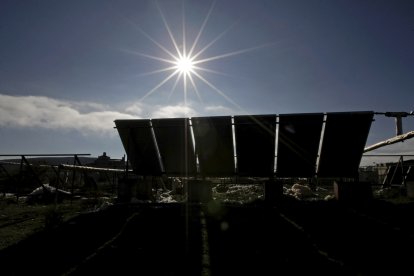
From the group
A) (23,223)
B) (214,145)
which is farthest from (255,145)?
(23,223)

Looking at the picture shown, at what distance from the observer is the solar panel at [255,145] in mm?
10133

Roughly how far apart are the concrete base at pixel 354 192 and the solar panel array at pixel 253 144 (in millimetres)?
815

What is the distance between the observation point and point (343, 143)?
9.91 metres

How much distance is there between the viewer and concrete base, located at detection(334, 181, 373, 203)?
9234 millimetres

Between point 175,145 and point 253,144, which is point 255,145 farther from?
point 175,145

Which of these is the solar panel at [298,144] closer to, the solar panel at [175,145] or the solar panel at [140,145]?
the solar panel at [175,145]

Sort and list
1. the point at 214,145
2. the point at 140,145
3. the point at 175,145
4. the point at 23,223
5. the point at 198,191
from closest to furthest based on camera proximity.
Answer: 1. the point at 23,223
2. the point at 198,191
3. the point at 214,145
4. the point at 175,145
5. the point at 140,145

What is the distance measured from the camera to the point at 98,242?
250 inches

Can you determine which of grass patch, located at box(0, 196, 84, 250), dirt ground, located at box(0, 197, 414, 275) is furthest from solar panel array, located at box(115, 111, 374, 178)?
grass patch, located at box(0, 196, 84, 250)

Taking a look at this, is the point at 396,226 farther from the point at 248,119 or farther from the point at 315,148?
the point at 248,119

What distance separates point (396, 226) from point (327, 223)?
1444 millimetres

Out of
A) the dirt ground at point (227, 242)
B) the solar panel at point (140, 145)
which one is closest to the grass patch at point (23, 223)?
the dirt ground at point (227, 242)

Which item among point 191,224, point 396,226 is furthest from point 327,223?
point 191,224

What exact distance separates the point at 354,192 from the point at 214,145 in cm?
474
